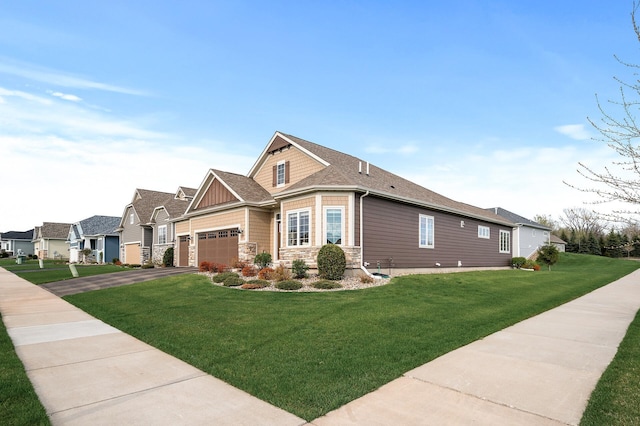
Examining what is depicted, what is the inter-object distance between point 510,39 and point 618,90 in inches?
285

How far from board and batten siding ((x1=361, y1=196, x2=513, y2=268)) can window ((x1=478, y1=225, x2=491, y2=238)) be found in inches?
15.2

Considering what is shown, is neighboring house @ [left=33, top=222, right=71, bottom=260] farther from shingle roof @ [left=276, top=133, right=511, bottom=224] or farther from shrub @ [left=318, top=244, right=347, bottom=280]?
shrub @ [left=318, top=244, right=347, bottom=280]

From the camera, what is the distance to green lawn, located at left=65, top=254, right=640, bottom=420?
5.05m

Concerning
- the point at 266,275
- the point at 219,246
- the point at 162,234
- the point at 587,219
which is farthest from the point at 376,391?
the point at 162,234

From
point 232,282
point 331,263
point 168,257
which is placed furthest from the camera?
point 168,257

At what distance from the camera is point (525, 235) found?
115 ft

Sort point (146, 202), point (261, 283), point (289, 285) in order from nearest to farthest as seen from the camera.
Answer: point (289, 285) → point (261, 283) → point (146, 202)

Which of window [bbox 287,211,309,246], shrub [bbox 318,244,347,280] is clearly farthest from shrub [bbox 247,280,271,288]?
window [bbox 287,211,309,246]

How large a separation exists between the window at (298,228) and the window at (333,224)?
3.43 ft

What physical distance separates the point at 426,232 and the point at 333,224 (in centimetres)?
673

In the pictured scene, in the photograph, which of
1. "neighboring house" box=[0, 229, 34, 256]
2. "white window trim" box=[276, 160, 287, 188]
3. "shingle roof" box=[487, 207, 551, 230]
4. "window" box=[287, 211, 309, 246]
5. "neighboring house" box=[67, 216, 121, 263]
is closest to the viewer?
"window" box=[287, 211, 309, 246]

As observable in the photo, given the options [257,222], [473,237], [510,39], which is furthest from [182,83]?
[473,237]

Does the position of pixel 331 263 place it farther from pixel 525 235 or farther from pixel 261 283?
pixel 525 235

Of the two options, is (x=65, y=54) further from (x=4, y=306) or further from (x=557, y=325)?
(x=557, y=325)
